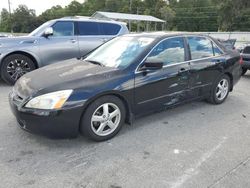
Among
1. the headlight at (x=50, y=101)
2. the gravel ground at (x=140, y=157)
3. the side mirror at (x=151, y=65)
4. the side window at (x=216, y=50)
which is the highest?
the side window at (x=216, y=50)

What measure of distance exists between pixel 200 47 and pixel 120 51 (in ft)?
5.35

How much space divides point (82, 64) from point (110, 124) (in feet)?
3.69

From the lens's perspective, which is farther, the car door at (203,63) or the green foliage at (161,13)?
the green foliage at (161,13)

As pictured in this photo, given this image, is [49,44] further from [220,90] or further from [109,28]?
[220,90]

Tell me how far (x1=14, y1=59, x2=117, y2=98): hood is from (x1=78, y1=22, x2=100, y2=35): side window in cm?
390

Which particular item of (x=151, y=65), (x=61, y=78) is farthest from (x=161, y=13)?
(x=61, y=78)

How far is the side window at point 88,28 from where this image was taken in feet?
25.0

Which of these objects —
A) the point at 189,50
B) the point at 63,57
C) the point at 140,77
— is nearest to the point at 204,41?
the point at 189,50

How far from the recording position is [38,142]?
11.3ft

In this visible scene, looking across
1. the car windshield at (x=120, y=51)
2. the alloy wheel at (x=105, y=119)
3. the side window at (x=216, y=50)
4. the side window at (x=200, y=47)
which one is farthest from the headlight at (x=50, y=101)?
the side window at (x=216, y=50)

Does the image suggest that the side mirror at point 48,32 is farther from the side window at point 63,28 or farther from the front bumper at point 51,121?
the front bumper at point 51,121

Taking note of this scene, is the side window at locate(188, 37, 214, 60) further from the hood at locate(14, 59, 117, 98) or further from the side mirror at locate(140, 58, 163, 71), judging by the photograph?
the hood at locate(14, 59, 117, 98)

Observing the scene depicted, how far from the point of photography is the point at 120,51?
4164mm

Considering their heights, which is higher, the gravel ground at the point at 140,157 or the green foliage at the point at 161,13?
the green foliage at the point at 161,13
